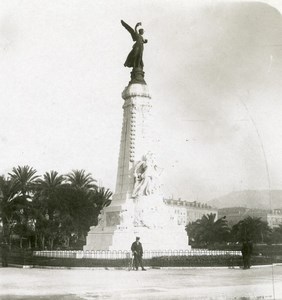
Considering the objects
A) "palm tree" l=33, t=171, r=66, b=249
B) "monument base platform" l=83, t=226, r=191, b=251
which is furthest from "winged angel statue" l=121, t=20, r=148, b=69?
"palm tree" l=33, t=171, r=66, b=249

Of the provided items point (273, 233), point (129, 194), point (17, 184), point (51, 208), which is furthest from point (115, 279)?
point (273, 233)

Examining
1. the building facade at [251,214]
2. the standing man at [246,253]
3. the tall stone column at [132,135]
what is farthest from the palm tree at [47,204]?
the building facade at [251,214]

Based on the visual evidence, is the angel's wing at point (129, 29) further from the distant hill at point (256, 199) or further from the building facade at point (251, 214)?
the building facade at point (251, 214)

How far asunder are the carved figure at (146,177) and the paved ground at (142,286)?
9253 millimetres

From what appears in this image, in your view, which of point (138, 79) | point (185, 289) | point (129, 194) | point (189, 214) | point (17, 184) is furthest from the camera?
point (189, 214)

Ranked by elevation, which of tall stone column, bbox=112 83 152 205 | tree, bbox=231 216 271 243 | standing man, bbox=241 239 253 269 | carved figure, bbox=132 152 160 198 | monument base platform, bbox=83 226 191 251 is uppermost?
tall stone column, bbox=112 83 152 205

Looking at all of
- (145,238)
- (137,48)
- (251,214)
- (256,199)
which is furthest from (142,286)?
(251,214)

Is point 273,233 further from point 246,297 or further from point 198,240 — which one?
point 246,297

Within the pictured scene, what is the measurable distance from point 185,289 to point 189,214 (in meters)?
79.9

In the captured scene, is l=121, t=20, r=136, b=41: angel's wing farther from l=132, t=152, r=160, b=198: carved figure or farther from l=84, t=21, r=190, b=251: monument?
l=132, t=152, r=160, b=198: carved figure

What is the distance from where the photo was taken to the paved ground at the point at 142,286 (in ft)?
35.4

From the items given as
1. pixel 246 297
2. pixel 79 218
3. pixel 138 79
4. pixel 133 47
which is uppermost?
pixel 133 47

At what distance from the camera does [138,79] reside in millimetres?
A: 26906

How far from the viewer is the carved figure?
24875 mm
